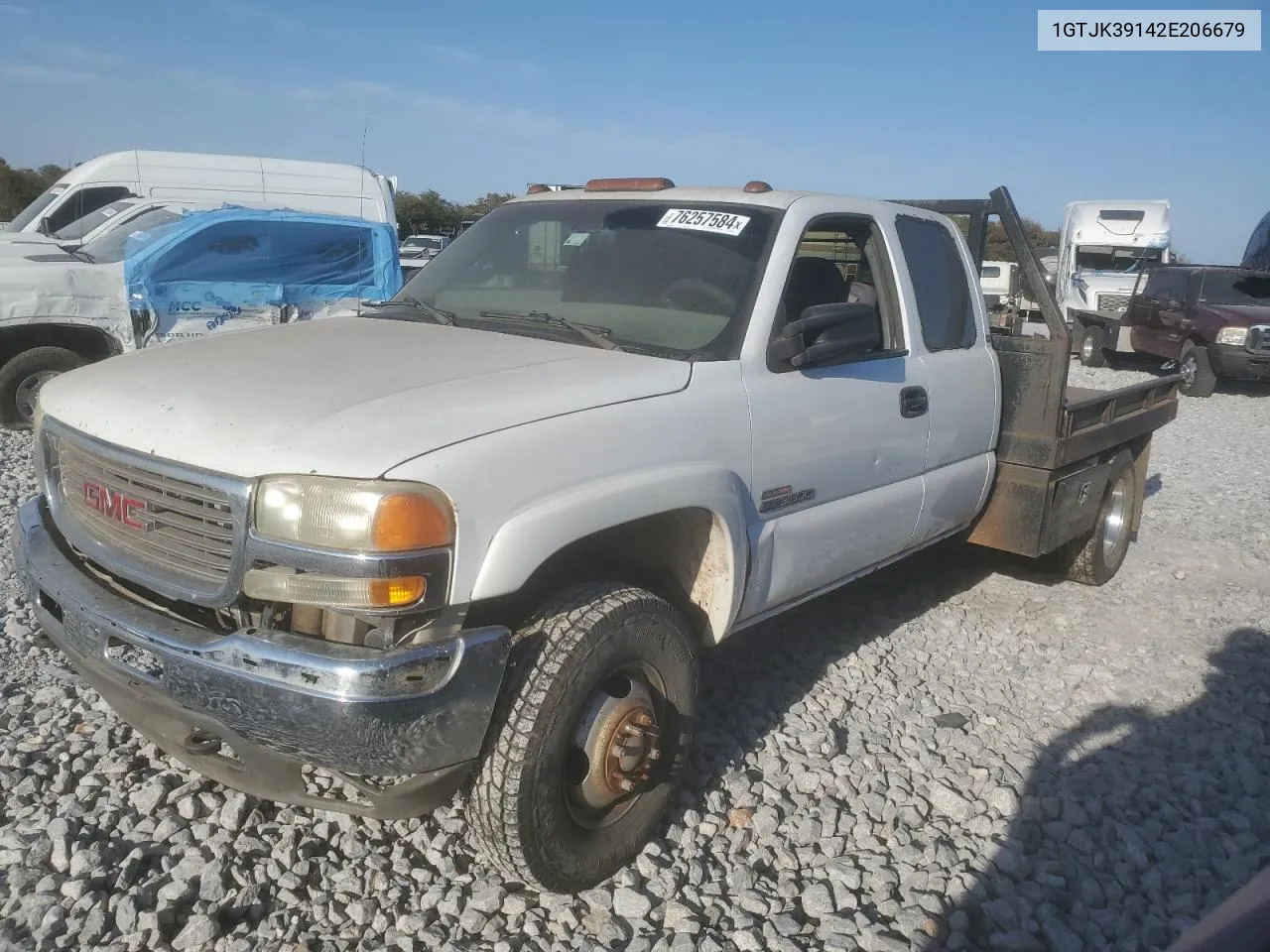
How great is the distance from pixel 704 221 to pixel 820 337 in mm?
642

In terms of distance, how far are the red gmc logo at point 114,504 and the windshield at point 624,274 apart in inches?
51.6

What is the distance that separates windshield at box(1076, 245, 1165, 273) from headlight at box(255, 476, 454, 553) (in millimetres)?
20480

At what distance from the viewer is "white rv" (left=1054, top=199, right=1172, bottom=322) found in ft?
64.0

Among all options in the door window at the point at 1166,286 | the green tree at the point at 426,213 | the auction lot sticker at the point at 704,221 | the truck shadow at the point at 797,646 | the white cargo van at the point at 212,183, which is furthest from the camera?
the green tree at the point at 426,213

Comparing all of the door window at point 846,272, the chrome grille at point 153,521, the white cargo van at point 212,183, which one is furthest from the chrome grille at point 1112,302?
the chrome grille at point 153,521

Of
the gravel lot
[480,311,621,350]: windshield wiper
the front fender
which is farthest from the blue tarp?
the front fender

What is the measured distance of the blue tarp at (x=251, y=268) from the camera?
8570 mm

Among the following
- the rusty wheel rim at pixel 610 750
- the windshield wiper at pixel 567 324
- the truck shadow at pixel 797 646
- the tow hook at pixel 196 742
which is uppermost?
the windshield wiper at pixel 567 324

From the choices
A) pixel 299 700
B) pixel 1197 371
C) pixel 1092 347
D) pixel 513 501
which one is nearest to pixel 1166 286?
pixel 1197 371

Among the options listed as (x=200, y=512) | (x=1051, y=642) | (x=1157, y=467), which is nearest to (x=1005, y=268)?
(x=1157, y=467)

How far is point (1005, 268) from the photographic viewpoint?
84.2 feet

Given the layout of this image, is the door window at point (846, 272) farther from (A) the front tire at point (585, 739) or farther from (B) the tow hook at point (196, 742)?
(B) the tow hook at point (196, 742)

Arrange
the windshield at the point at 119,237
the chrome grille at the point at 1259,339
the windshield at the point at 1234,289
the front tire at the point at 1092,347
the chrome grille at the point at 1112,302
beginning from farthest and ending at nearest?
the chrome grille at the point at 1112,302 → the front tire at the point at 1092,347 → the windshield at the point at 1234,289 → the chrome grille at the point at 1259,339 → the windshield at the point at 119,237

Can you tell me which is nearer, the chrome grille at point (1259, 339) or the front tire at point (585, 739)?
the front tire at point (585, 739)
